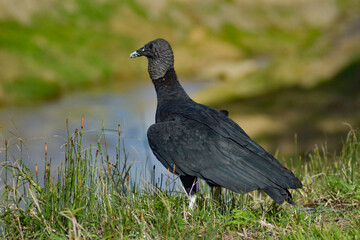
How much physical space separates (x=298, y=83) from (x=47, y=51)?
30.4ft

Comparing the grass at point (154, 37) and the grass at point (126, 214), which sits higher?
the grass at point (154, 37)

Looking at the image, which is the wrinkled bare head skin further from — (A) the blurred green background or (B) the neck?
(A) the blurred green background

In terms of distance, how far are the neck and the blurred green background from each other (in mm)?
5976

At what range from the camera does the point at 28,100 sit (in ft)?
55.7

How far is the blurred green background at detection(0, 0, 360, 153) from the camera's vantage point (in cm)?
1385

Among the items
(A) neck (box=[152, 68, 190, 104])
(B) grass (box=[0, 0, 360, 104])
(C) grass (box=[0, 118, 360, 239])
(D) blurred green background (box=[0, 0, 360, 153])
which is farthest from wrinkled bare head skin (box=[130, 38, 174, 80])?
(B) grass (box=[0, 0, 360, 104])

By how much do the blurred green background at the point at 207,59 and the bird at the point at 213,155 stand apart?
6346 mm

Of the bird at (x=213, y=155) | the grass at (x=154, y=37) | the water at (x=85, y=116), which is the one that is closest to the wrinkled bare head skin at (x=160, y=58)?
the bird at (x=213, y=155)

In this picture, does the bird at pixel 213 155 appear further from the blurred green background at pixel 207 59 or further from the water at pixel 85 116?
the blurred green background at pixel 207 59

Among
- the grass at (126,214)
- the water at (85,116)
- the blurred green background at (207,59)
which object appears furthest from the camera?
the blurred green background at (207,59)

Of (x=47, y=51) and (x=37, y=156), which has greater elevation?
(x=47, y=51)

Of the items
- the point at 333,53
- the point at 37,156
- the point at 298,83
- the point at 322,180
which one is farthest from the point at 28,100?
the point at 322,180

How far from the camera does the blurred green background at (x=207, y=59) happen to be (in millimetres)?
13852

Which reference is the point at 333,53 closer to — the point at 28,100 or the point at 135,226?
the point at 28,100
